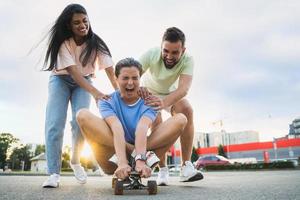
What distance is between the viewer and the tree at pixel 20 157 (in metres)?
83.4

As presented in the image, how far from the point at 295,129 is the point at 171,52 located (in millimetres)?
109775

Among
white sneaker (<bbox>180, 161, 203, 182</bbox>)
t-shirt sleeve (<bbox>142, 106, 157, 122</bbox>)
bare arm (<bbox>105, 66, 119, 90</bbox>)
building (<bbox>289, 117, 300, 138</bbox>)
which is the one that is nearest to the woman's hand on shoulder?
t-shirt sleeve (<bbox>142, 106, 157, 122</bbox>)

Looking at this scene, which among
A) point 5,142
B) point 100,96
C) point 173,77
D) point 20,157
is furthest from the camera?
point 20,157

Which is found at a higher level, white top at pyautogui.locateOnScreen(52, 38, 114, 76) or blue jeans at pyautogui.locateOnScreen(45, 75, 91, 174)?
white top at pyautogui.locateOnScreen(52, 38, 114, 76)

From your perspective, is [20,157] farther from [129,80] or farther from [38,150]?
[129,80]

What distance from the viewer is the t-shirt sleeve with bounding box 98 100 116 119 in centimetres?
297

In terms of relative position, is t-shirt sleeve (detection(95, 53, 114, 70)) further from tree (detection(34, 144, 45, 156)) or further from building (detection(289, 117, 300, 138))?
building (detection(289, 117, 300, 138))

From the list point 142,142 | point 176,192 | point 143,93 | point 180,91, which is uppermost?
point 180,91

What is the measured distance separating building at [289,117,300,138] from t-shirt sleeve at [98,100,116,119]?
4193 inches

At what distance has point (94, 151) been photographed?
3.29 m

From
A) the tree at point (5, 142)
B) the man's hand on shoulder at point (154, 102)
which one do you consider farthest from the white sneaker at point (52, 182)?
the tree at point (5, 142)

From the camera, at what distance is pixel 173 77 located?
3830 mm

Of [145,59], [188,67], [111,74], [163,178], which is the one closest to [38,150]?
[111,74]

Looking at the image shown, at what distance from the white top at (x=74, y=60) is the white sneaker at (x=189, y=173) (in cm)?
143
